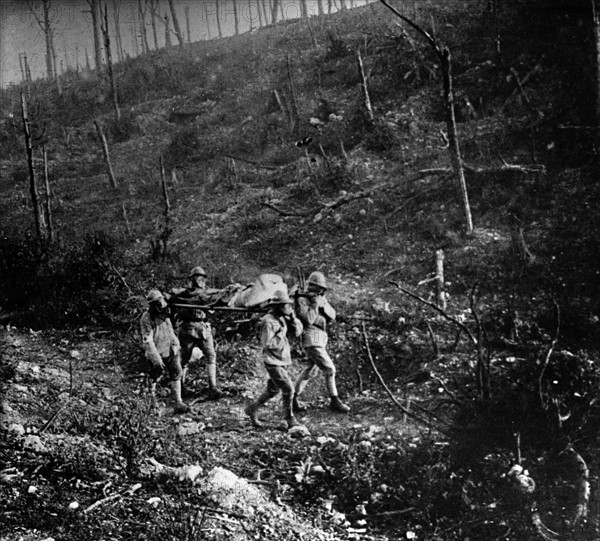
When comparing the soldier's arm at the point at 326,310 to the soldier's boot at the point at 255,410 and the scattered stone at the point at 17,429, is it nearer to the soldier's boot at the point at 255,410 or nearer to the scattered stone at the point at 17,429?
the soldier's boot at the point at 255,410

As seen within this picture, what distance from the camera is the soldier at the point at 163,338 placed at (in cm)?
603

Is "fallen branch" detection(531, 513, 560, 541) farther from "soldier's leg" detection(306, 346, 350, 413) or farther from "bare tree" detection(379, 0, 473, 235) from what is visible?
"bare tree" detection(379, 0, 473, 235)

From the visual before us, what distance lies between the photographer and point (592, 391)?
17.6 ft

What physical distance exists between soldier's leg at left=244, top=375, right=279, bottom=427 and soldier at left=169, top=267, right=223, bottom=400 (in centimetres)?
92

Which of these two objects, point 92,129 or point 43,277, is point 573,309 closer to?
point 43,277

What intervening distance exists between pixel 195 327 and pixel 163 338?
52 centimetres

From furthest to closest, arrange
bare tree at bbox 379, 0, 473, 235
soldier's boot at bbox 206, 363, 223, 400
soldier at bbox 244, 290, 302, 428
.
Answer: bare tree at bbox 379, 0, 473, 235
soldier's boot at bbox 206, 363, 223, 400
soldier at bbox 244, 290, 302, 428

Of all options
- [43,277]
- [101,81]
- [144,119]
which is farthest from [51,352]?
[101,81]

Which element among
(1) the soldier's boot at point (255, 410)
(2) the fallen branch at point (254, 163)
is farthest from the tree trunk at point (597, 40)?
(1) the soldier's boot at point (255, 410)

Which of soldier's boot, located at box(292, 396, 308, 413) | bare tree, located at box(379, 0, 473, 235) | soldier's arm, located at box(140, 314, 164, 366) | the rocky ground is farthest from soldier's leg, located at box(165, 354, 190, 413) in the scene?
bare tree, located at box(379, 0, 473, 235)

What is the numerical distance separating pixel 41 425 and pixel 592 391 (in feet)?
17.8

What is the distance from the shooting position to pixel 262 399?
5668mm

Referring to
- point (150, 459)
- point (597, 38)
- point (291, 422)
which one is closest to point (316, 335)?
point (291, 422)

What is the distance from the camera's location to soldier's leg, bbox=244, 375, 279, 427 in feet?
18.4
